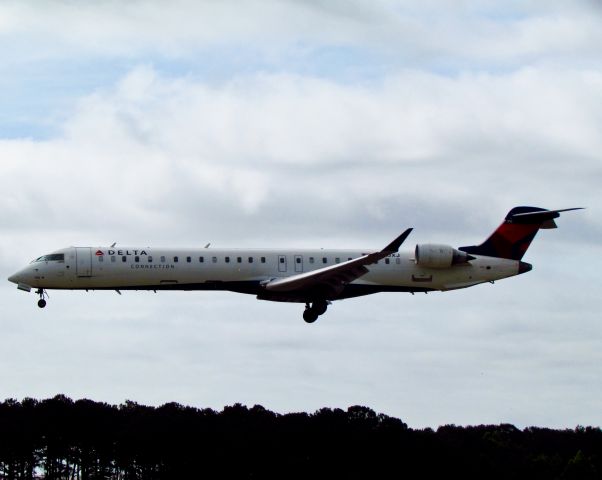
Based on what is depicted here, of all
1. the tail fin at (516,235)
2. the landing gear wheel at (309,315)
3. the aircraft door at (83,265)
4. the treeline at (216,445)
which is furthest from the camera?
the treeline at (216,445)

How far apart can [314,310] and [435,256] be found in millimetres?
6522

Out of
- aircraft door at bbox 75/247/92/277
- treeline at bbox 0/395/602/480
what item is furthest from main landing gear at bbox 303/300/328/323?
treeline at bbox 0/395/602/480

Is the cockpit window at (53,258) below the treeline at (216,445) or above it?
above

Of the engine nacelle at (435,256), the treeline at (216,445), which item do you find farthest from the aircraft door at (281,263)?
the treeline at (216,445)

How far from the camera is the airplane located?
7694 cm

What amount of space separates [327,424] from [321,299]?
3735cm

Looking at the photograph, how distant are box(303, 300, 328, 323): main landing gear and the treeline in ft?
88.9

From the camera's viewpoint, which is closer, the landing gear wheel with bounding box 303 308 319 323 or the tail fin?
the landing gear wheel with bounding box 303 308 319 323

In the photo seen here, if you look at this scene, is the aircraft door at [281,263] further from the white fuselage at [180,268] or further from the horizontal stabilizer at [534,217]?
the horizontal stabilizer at [534,217]

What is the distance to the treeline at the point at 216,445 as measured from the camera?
107m

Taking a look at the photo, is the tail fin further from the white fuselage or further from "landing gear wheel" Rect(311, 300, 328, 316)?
"landing gear wheel" Rect(311, 300, 328, 316)

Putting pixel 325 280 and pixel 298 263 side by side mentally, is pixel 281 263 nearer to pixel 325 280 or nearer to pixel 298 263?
pixel 298 263

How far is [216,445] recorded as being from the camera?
108750mm

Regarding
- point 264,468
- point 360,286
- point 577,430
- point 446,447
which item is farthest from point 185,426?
point 577,430
